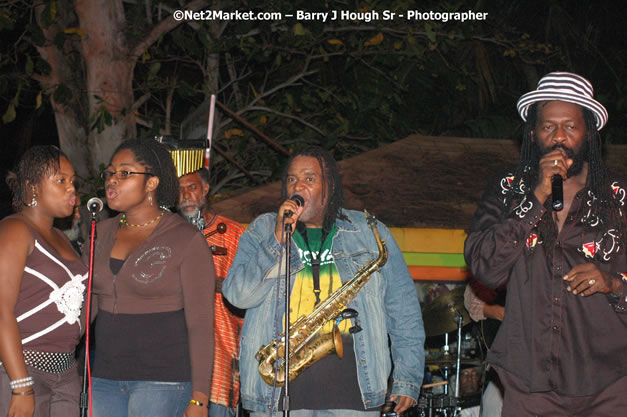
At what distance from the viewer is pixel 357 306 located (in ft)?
13.8

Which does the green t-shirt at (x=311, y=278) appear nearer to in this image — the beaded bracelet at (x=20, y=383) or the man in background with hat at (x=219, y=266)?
the man in background with hat at (x=219, y=266)

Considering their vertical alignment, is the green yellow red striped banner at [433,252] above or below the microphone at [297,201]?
above

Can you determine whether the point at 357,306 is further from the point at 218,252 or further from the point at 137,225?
the point at 218,252

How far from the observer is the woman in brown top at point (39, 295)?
3.82 meters

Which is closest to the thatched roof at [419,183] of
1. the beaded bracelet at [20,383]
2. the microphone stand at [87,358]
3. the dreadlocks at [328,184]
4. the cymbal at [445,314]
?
the cymbal at [445,314]

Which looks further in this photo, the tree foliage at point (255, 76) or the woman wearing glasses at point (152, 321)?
the tree foliage at point (255, 76)

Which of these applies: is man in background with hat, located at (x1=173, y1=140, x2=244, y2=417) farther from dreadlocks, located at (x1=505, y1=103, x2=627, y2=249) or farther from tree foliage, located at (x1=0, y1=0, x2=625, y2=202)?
dreadlocks, located at (x1=505, y1=103, x2=627, y2=249)

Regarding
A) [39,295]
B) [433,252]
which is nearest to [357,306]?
[39,295]

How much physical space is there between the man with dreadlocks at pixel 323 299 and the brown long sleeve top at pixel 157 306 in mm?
188

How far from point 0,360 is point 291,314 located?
1.51 metres

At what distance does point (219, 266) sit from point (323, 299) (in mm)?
1743

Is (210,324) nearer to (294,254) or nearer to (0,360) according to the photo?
(294,254)

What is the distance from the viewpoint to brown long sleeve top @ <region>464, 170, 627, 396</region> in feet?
11.5

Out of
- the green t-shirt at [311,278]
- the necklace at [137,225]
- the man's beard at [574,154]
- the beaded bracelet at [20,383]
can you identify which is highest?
the man's beard at [574,154]
